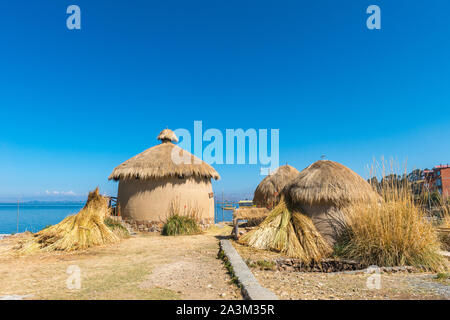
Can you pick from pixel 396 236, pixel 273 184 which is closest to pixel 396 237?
pixel 396 236

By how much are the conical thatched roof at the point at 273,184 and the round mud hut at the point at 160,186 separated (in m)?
5.24

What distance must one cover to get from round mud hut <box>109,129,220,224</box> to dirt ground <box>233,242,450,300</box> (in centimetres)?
663

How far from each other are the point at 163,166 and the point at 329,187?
6.51 meters

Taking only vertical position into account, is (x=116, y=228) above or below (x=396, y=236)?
below

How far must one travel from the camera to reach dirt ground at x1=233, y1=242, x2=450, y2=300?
141 inches

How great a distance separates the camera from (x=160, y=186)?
11.1m

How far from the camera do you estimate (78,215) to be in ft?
24.6

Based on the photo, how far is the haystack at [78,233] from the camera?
21.7ft

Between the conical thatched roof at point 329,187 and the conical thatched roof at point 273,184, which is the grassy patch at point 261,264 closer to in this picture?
the conical thatched roof at point 329,187

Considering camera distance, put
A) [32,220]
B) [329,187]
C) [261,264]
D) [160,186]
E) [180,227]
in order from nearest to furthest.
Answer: [261,264] → [329,187] → [180,227] → [160,186] → [32,220]

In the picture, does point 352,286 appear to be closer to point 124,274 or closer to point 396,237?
point 396,237

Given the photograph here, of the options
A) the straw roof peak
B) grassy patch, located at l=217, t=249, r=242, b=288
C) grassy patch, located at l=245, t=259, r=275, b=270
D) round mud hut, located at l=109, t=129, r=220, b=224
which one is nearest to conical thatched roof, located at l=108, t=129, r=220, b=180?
round mud hut, located at l=109, t=129, r=220, b=224

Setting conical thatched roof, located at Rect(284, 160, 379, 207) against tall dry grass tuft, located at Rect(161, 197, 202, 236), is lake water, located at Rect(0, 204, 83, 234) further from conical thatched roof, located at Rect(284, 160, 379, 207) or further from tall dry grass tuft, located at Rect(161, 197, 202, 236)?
conical thatched roof, located at Rect(284, 160, 379, 207)
